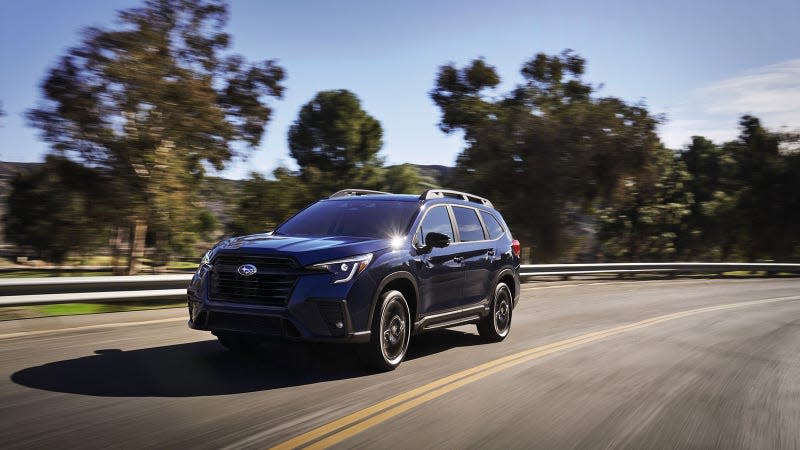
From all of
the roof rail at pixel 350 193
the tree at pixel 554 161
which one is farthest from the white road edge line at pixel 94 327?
the tree at pixel 554 161

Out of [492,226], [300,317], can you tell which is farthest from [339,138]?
[300,317]

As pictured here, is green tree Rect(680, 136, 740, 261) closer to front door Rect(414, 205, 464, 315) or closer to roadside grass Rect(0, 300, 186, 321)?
roadside grass Rect(0, 300, 186, 321)

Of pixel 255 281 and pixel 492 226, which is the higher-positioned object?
pixel 492 226

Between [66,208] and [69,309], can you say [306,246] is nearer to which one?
[69,309]

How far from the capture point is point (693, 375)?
8094mm

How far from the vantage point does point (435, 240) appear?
7594mm

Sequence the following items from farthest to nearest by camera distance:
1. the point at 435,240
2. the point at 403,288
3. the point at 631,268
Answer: the point at 631,268 → the point at 435,240 → the point at 403,288

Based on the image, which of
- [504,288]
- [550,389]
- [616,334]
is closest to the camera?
[550,389]

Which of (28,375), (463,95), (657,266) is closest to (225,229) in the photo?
(463,95)

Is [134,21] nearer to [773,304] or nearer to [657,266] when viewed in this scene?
[773,304]

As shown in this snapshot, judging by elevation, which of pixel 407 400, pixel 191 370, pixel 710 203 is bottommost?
pixel 407 400

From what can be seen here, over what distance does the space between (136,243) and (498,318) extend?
14.1m

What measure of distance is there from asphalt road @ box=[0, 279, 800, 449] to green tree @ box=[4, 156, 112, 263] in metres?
10.7

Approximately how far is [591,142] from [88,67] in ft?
66.4
